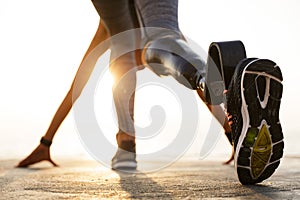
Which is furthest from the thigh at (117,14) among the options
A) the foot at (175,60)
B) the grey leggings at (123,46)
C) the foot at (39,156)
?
the foot at (39,156)

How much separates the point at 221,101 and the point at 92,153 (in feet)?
4.98

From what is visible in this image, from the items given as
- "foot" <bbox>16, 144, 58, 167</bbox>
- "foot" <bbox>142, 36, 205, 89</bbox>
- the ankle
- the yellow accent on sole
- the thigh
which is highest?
the thigh

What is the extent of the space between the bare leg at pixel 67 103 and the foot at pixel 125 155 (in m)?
0.55

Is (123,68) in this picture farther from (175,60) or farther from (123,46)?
(175,60)

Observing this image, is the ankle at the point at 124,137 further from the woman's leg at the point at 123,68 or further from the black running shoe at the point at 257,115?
the black running shoe at the point at 257,115

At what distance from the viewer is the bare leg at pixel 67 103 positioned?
3.04 meters

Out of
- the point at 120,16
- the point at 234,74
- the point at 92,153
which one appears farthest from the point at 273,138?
the point at 92,153

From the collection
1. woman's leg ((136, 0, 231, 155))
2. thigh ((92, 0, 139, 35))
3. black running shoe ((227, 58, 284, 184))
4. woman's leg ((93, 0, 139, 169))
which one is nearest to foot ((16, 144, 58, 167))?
woman's leg ((93, 0, 139, 169))

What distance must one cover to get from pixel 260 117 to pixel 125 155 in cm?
133

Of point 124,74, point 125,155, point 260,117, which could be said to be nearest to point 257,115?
point 260,117

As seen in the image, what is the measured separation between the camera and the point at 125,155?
2662 millimetres

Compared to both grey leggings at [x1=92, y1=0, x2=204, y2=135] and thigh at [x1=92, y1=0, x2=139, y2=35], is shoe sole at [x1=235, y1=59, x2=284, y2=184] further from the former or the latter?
thigh at [x1=92, y1=0, x2=139, y2=35]

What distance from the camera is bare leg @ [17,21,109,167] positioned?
120 inches

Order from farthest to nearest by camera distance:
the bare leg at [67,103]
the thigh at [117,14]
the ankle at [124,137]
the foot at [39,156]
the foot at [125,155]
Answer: the foot at [39,156]
the bare leg at [67,103]
the ankle at [124,137]
the foot at [125,155]
the thigh at [117,14]
